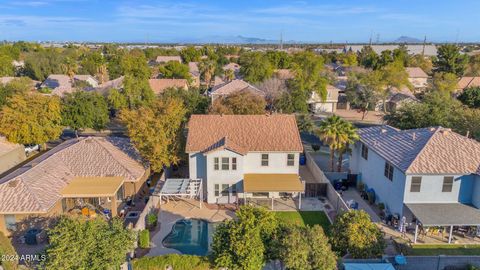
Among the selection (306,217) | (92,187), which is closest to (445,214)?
(306,217)

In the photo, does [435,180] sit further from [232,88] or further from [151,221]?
[232,88]

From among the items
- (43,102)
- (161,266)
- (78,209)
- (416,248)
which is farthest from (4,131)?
(416,248)

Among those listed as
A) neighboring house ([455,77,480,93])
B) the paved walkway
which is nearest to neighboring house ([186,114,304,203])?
the paved walkway

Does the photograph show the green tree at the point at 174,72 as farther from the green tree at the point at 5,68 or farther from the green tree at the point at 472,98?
the green tree at the point at 472,98

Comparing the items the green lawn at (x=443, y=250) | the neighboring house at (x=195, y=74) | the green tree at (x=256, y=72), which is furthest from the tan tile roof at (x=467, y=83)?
the green lawn at (x=443, y=250)

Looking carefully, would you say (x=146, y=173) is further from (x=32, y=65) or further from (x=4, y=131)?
(x=32, y=65)

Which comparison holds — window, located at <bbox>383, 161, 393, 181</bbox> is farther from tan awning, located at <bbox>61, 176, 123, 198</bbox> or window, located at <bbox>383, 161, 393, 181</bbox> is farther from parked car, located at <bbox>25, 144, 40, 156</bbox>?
parked car, located at <bbox>25, 144, 40, 156</bbox>
